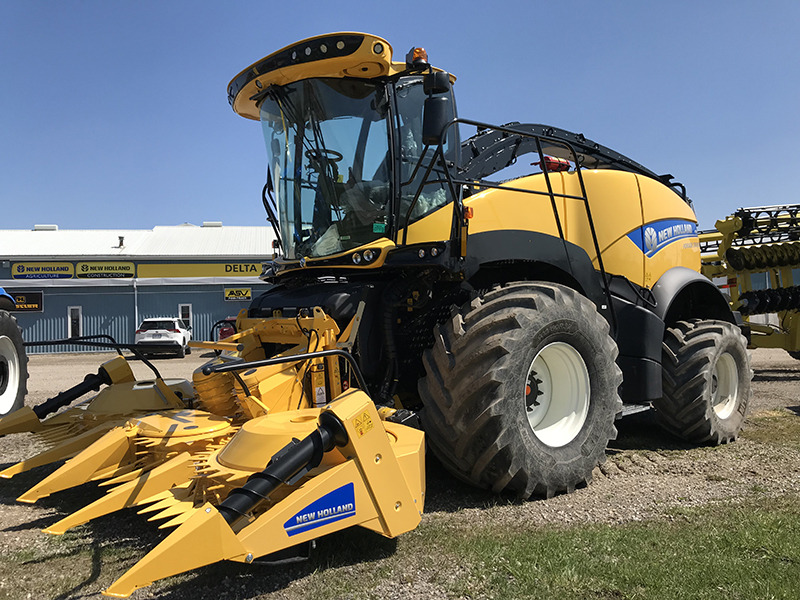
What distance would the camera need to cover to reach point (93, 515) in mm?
2918

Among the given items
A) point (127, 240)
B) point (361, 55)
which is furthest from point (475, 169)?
point (127, 240)

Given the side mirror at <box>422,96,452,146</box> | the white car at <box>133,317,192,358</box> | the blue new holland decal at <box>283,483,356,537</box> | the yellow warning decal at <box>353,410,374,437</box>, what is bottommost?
the blue new holland decal at <box>283,483,356,537</box>

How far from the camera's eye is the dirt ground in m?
2.80

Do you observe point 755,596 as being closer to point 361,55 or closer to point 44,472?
point 361,55

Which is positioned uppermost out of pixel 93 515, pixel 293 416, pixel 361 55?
pixel 361 55

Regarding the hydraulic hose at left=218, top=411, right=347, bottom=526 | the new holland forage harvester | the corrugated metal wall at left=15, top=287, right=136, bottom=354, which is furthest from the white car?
the hydraulic hose at left=218, top=411, right=347, bottom=526

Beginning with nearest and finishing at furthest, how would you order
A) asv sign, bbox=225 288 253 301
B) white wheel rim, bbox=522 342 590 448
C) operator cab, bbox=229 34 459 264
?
white wheel rim, bbox=522 342 590 448
operator cab, bbox=229 34 459 264
asv sign, bbox=225 288 253 301

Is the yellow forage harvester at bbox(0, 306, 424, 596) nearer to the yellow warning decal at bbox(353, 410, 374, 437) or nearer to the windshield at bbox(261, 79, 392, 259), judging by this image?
the yellow warning decal at bbox(353, 410, 374, 437)

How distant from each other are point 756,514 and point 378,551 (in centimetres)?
234

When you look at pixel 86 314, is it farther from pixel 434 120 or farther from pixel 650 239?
pixel 434 120

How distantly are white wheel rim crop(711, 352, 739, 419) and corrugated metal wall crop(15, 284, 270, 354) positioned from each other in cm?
2291

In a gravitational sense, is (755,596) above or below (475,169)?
below

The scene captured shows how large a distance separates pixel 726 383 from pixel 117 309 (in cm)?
2496

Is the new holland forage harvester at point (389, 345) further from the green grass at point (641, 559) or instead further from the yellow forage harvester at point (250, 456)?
the green grass at point (641, 559)
